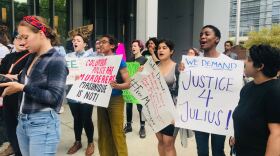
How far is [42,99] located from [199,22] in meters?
13.2

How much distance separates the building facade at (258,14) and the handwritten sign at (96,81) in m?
49.9

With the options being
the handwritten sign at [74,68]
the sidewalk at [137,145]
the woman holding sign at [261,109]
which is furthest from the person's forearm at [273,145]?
the sidewalk at [137,145]

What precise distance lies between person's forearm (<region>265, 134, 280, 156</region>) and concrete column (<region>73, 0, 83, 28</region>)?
1154 centimetres

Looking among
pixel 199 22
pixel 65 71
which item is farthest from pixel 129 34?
pixel 65 71

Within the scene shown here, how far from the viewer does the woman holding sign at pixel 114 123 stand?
454 centimetres

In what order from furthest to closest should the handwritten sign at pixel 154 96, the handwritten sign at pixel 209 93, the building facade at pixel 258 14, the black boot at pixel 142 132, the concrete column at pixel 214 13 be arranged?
1. the building facade at pixel 258 14
2. the concrete column at pixel 214 13
3. the black boot at pixel 142 132
4. the handwritten sign at pixel 154 96
5. the handwritten sign at pixel 209 93

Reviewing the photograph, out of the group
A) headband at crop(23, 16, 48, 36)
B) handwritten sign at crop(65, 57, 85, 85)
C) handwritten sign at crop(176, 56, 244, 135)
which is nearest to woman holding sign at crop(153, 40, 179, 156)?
handwritten sign at crop(176, 56, 244, 135)

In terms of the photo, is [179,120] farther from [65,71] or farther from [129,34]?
[129,34]

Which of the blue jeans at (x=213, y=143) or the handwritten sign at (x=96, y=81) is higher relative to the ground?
the handwritten sign at (x=96, y=81)

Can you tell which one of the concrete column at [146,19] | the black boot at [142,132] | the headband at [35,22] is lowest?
the black boot at [142,132]

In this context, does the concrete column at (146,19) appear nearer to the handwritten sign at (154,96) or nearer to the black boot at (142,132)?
the black boot at (142,132)

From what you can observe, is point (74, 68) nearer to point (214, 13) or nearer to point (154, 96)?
point (154, 96)

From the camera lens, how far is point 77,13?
43.6 feet

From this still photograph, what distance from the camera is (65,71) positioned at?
278cm
